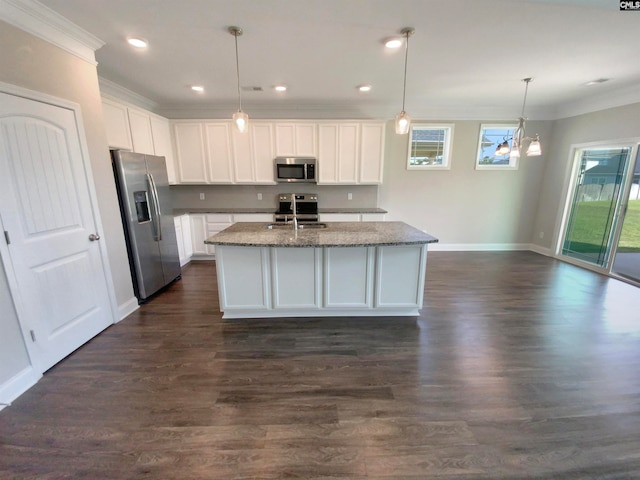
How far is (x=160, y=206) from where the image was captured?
11.6ft

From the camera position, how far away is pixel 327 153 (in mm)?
4770

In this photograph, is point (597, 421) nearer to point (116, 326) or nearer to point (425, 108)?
point (116, 326)

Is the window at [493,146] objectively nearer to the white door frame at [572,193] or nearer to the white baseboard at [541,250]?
the white door frame at [572,193]

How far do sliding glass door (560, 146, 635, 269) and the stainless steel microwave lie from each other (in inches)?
189

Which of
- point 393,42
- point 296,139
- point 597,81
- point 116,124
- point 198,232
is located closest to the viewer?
point 393,42

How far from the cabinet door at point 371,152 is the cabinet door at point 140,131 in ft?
11.3

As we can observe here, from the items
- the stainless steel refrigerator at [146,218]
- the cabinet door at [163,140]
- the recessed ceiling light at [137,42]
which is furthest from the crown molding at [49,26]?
the cabinet door at [163,140]

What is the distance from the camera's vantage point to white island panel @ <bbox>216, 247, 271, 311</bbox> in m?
2.69

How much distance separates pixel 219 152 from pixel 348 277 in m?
3.53

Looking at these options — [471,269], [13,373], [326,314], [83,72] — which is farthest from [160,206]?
[471,269]

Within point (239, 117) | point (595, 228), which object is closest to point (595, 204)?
point (595, 228)

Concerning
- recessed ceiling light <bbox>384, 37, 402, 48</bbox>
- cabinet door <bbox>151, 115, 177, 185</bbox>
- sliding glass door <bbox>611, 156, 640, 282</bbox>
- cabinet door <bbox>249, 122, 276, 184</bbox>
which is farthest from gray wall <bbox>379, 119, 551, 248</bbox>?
cabinet door <bbox>151, 115, 177, 185</bbox>

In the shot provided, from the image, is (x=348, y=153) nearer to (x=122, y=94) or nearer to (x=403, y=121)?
(x=403, y=121)

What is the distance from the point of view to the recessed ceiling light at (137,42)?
2455 mm
